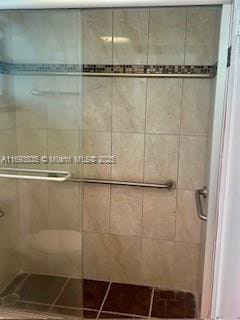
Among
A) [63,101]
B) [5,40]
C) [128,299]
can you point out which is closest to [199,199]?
[128,299]

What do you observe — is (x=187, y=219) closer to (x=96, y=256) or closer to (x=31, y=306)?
(x=96, y=256)

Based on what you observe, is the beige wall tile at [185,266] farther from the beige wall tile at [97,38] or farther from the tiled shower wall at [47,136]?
the beige wall tile at [97,38]

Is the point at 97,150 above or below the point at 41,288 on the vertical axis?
above

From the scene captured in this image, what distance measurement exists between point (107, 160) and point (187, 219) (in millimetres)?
711

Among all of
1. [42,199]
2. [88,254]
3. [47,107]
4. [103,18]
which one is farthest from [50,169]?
[103,18]

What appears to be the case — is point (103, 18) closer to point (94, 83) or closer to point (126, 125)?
point (94, 83)

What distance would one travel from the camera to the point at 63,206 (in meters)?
2.14

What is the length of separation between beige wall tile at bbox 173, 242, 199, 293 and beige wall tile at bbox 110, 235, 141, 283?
282 mm

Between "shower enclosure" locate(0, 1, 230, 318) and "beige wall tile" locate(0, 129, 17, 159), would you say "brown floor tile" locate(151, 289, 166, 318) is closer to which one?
"shower enclosure" locate(0, 1, 230, 318)

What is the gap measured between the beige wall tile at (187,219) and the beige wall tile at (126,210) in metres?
0.28

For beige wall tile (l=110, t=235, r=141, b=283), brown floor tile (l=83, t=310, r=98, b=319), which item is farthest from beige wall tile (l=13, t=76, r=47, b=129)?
brown floor tile (l=83, t=310, r=98, b=319)

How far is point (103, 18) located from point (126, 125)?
72cm

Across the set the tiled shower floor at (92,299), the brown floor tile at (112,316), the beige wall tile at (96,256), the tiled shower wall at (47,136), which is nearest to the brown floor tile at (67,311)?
the tiled shower floor at (92,299)

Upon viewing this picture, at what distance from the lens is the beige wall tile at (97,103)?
214 centimetres
